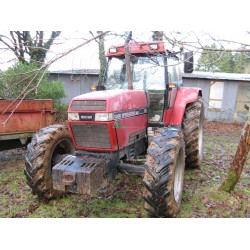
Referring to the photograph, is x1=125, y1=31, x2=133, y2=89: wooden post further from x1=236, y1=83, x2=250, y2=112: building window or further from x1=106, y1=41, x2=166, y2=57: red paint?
x1=236, y1=83, x2=250, y2=112: building window

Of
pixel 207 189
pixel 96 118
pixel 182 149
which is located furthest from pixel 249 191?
pixel 96 118

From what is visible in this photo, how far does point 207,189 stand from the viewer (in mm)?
4426

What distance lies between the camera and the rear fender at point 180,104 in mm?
4664

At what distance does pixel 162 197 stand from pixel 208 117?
43.2ft

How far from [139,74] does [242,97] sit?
42.1 feet

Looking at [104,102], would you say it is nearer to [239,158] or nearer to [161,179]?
[161,179]

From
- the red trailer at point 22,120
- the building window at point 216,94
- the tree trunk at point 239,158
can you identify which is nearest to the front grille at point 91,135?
the tree trunk at point 239,158

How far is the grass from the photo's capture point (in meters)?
3.70

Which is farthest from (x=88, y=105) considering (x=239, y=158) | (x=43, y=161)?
(x=239, y=158)

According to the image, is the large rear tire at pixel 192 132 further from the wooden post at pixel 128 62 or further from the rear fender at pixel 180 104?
the wooden post at pixel 128 62

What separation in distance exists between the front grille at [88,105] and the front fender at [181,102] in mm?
1762

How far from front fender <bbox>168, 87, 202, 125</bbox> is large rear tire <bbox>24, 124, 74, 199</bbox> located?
206cm

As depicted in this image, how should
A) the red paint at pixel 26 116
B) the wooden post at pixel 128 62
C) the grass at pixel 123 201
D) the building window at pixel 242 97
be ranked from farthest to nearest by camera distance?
1. the building window at pixel 242 97
2. the red paint at pixel 26 116
3. the wooden post at pixel 128 62
4. the grass at pixel 123 201

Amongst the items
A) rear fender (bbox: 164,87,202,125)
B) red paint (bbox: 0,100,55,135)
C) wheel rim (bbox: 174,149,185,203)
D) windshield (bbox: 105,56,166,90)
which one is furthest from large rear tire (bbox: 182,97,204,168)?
red paint (bbox: 0,100,55,135)
